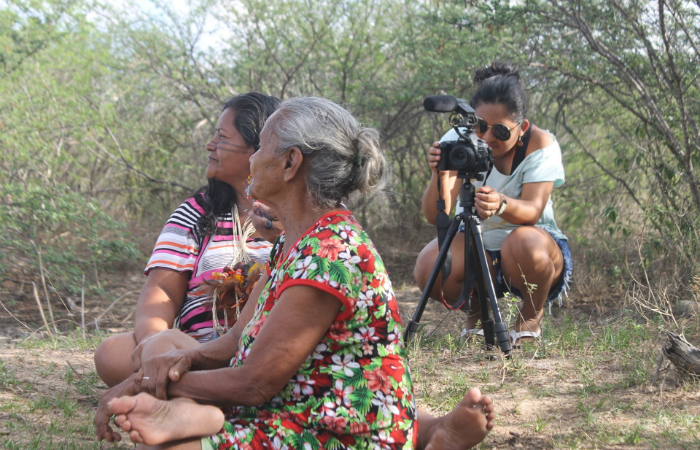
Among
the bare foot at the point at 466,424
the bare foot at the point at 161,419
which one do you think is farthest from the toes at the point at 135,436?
the bare foot at the point at 466,424

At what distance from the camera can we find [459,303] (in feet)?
10.9

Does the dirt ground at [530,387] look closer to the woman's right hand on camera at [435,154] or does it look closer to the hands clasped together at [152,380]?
the hands clasped together at [152,380]

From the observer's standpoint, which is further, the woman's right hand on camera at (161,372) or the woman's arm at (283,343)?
the woman's right hand on camera at (161,372)

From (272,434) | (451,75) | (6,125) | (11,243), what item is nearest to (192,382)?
(272,434)

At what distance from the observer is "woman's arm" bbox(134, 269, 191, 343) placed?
2.57 metres

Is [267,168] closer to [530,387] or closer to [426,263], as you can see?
[530,387]

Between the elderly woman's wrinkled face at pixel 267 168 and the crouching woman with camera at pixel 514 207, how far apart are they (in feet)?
4.47

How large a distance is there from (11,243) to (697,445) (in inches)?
181

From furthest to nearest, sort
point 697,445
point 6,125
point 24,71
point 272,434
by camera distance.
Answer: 1. point 24,71
2. point 6,125
3. point 697,445
4. point 272,434

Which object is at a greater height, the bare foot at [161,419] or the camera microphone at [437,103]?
the camera microphone at [437,103]

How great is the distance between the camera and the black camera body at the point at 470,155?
118 inches

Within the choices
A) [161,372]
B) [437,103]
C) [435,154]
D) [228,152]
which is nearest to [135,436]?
[161,372]

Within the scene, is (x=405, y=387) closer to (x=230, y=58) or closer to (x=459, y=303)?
(x=459, y=303)

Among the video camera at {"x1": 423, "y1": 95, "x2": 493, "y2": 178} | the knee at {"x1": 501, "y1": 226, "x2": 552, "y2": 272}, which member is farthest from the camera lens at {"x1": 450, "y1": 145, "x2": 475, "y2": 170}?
the knee at {"x1": 501, "y1": 226, "x2": 552, "y2": 272}
